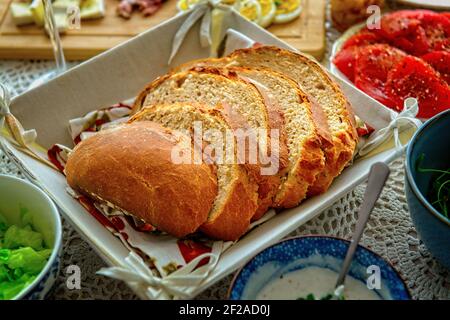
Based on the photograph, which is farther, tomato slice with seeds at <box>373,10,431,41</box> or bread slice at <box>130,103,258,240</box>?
tomato slice with seeds at <box>373,10,431,41</box>

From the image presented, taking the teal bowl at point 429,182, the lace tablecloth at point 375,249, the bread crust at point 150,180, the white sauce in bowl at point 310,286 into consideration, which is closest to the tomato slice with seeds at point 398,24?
the lace tablecloth at point 375,249

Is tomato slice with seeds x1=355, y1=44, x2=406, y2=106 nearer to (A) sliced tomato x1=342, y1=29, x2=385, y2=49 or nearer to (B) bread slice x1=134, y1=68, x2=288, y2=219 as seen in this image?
(A) sliced tomato x1=342, y1=29, x2=385, y2=49

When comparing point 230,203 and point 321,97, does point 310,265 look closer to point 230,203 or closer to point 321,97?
point 230,203

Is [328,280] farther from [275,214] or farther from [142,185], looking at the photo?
[142,185]

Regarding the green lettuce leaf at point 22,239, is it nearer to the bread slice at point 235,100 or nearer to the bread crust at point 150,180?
the bread crust at point 150,180

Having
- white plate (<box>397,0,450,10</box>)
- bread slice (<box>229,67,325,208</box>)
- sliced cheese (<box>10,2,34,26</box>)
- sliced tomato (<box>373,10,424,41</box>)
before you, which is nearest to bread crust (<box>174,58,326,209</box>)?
bread slice (<box>229,67,325,208</box>)
